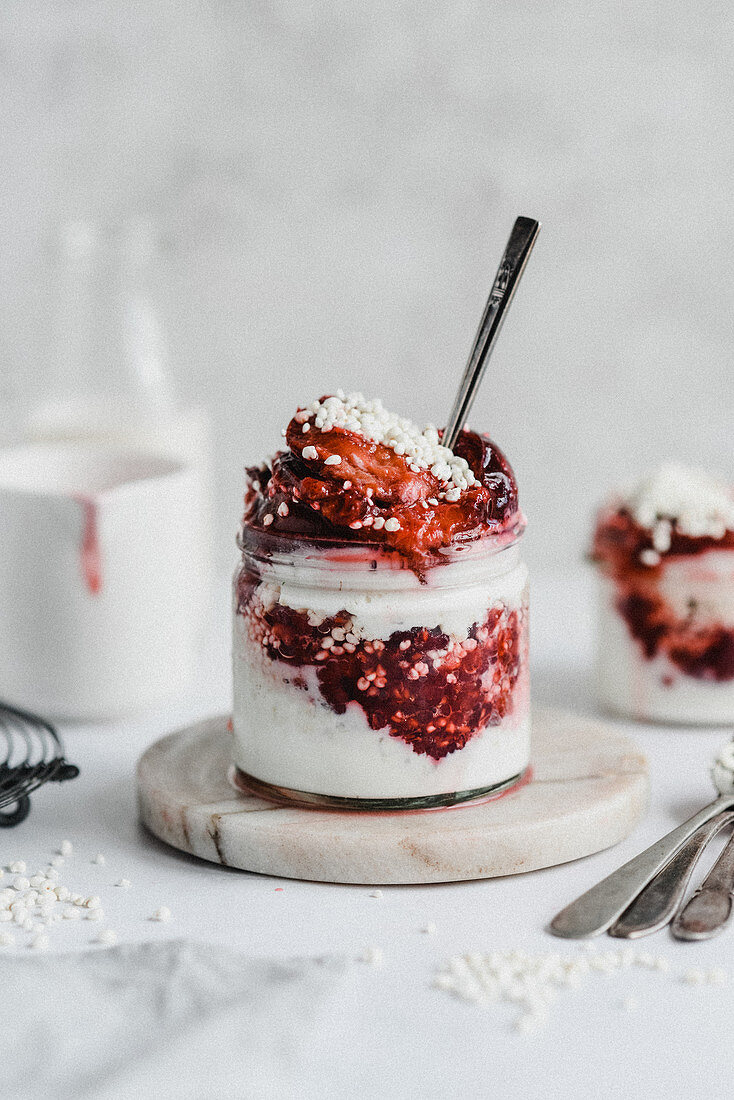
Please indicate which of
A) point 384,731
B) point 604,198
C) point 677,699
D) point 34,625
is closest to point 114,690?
point 34,625

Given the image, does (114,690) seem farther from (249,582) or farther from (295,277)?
(295,277)

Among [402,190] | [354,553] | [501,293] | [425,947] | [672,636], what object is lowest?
[425,947]

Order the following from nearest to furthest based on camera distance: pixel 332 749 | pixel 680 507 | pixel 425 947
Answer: pixel 425 947
pixel 332 749
pixel 680 507

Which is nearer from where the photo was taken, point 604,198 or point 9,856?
point 9,856

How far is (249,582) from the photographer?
997 millimetres

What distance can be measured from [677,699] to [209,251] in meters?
1.13

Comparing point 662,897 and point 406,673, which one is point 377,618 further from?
point 662,897

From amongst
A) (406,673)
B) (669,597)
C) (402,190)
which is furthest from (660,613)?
(402,190)

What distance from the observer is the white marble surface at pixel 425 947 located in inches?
28.0

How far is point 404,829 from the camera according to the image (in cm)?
94

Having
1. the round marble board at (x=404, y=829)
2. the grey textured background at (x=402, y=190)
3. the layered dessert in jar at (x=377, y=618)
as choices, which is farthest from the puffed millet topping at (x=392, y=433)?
the grey textured background at (x=402, y=190)

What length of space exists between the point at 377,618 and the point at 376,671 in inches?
1.5

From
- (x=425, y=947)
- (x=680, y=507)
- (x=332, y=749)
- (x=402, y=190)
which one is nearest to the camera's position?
(x=425, y=947)

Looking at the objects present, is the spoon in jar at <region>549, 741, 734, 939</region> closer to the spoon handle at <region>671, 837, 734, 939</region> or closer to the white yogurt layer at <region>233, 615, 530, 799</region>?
the spoon handle at <region>671, 837, 734, 939</region>
